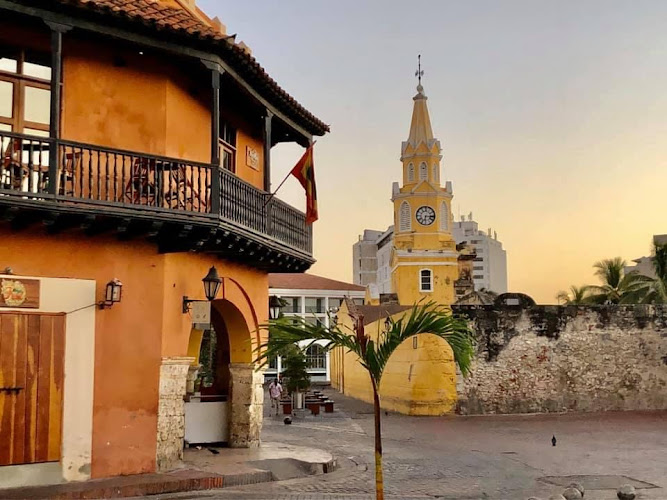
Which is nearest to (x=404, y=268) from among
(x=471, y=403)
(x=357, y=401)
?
(x=357, y=401)

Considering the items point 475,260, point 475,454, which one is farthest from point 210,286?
point 475,260

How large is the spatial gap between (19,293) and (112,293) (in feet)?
4.22

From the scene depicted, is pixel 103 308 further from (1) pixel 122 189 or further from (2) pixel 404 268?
(2) pixel 404 268

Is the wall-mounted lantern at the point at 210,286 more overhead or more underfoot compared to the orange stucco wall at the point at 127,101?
more underfoot

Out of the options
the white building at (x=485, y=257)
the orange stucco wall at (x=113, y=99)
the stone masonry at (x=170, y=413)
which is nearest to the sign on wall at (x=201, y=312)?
the stone masonry at (x=170, y=413)

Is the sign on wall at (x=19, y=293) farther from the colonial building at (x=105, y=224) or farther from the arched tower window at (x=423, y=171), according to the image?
the arched tower window at (x=423, y=171)

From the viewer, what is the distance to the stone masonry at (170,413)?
1221cm

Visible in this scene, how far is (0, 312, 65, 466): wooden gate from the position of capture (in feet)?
35.8

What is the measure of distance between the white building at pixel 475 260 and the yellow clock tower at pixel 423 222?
1883 inches

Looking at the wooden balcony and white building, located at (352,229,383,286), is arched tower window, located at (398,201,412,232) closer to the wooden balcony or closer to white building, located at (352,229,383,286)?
the wooden balcony

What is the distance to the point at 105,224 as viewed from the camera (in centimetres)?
1134

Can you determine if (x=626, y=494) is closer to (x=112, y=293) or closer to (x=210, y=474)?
(x=210, y=474)

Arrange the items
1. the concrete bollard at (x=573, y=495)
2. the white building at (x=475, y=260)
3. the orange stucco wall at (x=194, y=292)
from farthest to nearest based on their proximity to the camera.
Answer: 1. the white building at (x=475, y=260)
2. the orange stucco wall at (x=194, y=292)
3. the concrete bollard at (x=573, y=495)

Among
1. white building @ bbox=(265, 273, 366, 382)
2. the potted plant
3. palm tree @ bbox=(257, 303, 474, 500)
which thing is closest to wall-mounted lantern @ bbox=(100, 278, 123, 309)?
palm tree @ bbox=(257, 303, 474, 500)
